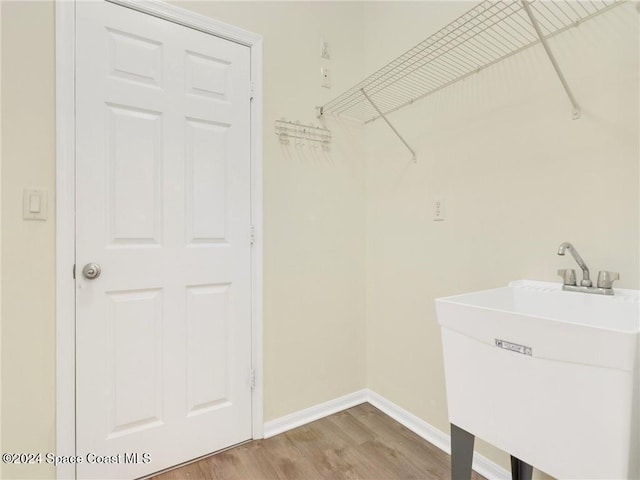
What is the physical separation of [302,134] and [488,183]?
1001mm

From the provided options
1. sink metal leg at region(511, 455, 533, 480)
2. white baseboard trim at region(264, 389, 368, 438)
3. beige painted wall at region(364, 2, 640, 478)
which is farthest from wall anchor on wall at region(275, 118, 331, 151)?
sink metal leg at region(511, 455, 533, 480)

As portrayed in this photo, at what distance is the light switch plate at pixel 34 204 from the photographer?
1.27 m

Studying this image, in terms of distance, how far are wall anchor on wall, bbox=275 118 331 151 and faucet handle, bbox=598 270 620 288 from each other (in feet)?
4.66

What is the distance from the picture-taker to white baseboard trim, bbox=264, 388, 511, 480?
1456mm

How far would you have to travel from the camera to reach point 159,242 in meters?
1.51

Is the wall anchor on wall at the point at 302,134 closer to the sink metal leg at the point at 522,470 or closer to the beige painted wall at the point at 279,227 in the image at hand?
the beige painted wall at the point at 279,227

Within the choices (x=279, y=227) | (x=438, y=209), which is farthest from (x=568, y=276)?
(x=279, y=227)

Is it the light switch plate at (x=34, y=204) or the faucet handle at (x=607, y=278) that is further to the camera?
the light switch plate at (x=34, y=204)

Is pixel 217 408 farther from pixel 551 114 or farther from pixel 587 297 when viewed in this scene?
pixel 551 114

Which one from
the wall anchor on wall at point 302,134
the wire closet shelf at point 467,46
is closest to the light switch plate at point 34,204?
the wall anchor on wall at point 302,134

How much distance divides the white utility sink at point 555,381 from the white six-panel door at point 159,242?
43.0 inches

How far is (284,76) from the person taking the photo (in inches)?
72.2

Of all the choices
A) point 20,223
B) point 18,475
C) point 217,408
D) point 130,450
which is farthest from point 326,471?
point 20,223

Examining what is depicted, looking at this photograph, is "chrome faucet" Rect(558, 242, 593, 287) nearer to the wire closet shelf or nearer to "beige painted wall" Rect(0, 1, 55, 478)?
the wire closet shelf
